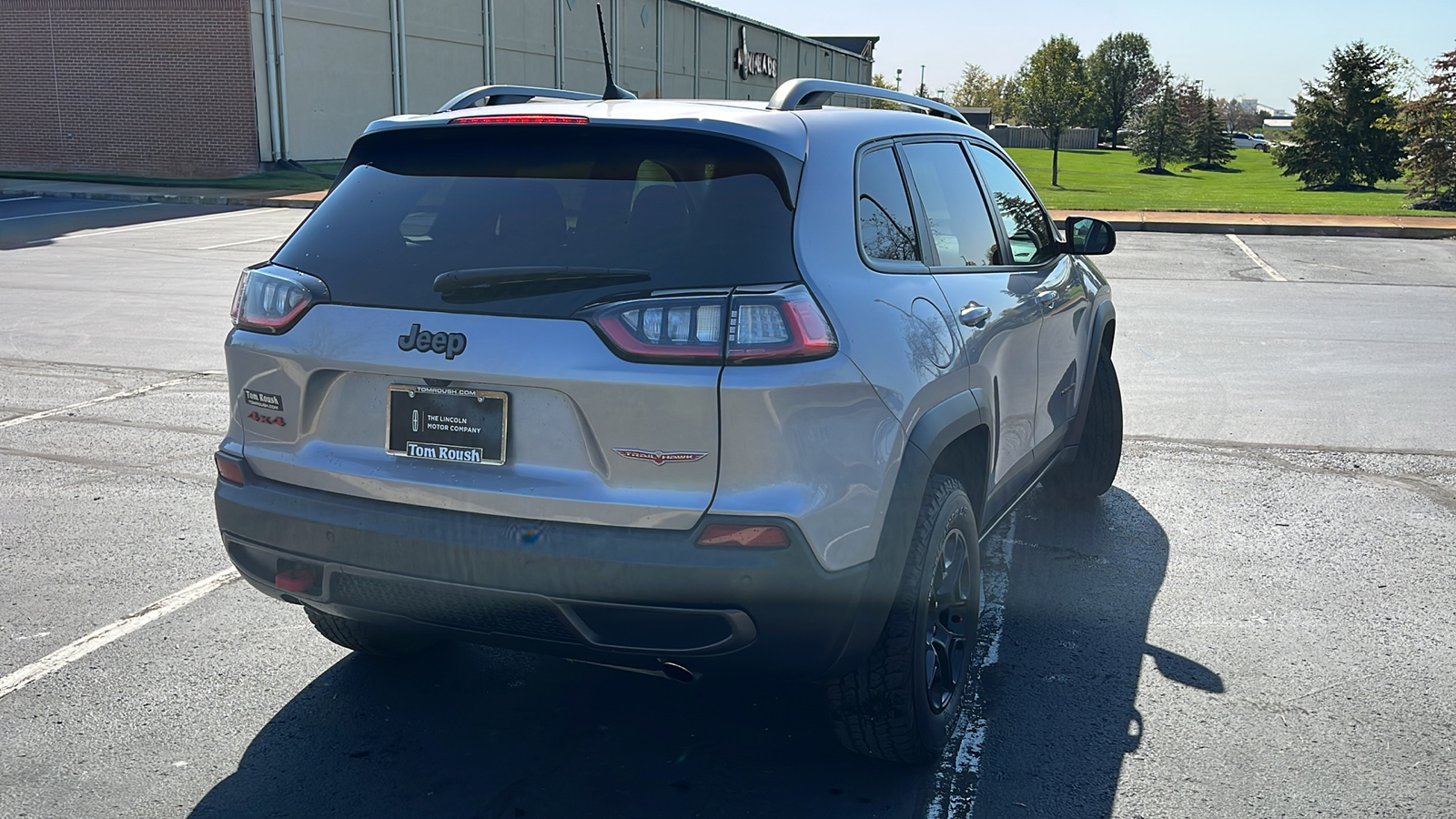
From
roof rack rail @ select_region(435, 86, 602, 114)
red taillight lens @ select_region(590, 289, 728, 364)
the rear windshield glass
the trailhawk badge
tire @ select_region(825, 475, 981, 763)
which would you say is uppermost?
roof rack rail @ select_region(435, 86, 602, 114)

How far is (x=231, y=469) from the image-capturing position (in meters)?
3.40

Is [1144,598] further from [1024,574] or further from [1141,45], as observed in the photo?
[1141,45]

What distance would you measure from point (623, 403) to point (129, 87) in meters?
31.0

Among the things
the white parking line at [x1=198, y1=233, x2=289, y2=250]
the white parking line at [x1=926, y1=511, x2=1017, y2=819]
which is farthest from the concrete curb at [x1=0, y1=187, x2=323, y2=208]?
the white parking line at [x1=926, y1=511, x2=1017, y2=819]

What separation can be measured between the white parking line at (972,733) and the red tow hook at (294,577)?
5.59ft

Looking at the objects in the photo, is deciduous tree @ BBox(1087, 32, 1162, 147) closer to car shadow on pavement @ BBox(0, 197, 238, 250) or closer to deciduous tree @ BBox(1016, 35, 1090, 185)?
deciduous tree @ BBox(1016, 35, 1090, 185)

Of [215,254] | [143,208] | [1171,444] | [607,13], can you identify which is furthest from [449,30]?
[1171,444]

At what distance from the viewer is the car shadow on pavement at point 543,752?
328cm

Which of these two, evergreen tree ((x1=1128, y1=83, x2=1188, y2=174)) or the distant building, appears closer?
the distant building

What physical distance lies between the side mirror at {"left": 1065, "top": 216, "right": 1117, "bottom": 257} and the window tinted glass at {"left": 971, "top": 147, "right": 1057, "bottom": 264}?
0.11m

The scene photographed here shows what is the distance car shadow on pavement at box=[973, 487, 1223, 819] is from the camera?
3.44 metres

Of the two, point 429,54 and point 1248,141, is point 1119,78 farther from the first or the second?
point 429,54

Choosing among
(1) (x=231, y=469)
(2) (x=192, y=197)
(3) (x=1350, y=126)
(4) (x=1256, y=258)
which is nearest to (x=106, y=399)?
(1) (x=231, y=469)

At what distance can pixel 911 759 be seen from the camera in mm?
3451
